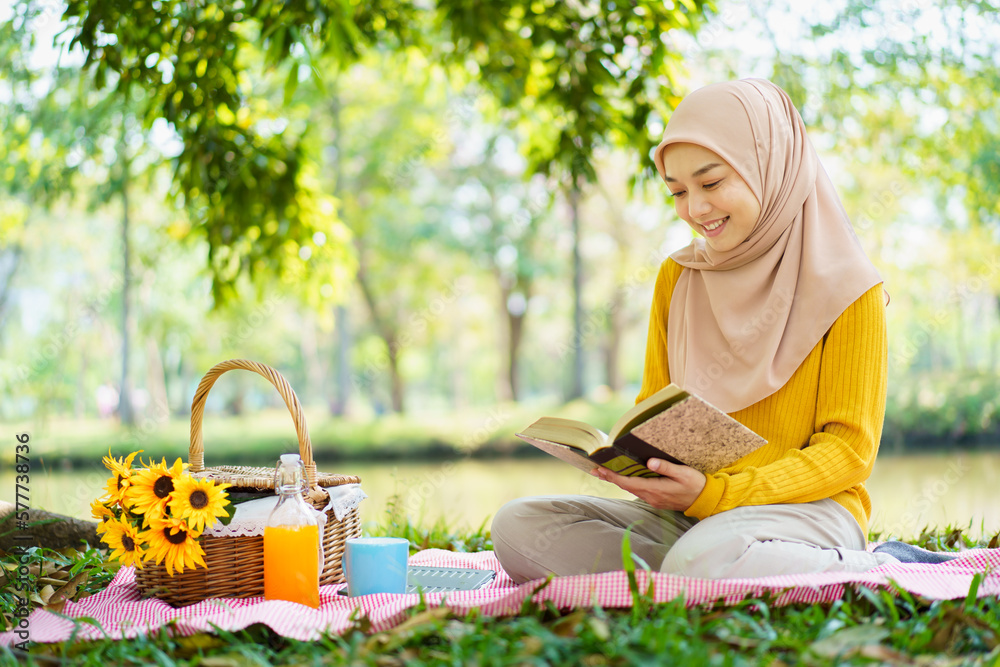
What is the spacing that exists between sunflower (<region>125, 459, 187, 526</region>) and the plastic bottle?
215 millimetres

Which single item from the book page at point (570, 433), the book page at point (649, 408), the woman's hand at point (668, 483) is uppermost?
the book page at point (649, 408)

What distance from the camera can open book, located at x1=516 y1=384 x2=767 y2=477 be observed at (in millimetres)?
1272

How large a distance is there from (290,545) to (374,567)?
185mm

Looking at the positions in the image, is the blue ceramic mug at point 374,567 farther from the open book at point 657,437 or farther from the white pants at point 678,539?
the open book at point 657,437

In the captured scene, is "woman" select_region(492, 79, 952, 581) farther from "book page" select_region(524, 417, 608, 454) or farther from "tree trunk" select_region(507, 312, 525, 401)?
"tree trunk" select_region(507, 312, 525, 401)

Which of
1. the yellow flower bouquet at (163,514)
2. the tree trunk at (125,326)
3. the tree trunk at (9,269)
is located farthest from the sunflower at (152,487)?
the tree trunk at (9,269)

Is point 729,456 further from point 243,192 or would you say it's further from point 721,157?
point 243,192

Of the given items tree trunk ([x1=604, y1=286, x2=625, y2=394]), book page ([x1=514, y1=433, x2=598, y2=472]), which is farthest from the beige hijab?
tree trunk ([x1=604, y1=286, x2=625, y2=394])

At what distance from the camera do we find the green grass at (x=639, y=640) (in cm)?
112

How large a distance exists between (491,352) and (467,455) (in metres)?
15.6

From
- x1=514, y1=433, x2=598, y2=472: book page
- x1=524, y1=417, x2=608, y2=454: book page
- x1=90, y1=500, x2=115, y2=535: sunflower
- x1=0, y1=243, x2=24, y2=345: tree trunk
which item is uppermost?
x1=0, y1=243, x2=24, y2=345: tree trunk

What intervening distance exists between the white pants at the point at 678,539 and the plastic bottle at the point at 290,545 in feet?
1.34

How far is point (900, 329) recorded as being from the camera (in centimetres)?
1127

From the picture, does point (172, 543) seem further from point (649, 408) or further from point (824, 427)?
point (824, 427)
